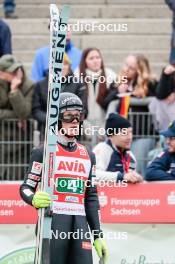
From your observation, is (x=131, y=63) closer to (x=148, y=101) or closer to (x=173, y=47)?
(x=148, y=101)

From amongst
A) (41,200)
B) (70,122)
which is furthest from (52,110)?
(41,200)

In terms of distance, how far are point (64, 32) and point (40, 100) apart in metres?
4.20

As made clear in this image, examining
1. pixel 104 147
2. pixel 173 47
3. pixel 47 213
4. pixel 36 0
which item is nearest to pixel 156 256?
pixel 104 147

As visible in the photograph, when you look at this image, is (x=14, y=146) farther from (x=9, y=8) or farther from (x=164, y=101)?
(x=9, y=8)

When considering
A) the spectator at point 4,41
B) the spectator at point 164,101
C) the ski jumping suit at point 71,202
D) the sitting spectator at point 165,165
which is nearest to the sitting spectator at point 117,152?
the sitting spectator at point 165,165

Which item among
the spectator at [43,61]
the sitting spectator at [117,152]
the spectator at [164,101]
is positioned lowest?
the sitting spectator at [117,152]

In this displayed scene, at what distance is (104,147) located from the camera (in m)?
10.4

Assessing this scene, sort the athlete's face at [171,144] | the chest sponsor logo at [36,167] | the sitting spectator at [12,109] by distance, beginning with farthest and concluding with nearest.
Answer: the sitting spectator at [12,109], the athlete's face at [171,144], the chest sponsor logo at [36,167]

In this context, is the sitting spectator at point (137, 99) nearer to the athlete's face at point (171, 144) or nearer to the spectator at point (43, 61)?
the spectator at point (43, 61)

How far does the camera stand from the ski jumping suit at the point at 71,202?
8562 millimetres

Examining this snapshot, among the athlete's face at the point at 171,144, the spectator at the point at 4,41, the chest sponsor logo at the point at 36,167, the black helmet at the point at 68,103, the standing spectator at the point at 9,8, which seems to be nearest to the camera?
the chest sponsor logo at the point at 36,167

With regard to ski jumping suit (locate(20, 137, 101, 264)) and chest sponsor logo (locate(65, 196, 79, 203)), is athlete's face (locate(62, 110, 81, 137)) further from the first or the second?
chest sponsor logo (locate(65, 196, 79, 203))

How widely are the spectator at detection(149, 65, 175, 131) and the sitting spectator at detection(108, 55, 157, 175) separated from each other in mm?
158

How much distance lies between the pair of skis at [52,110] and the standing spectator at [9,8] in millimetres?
8461
